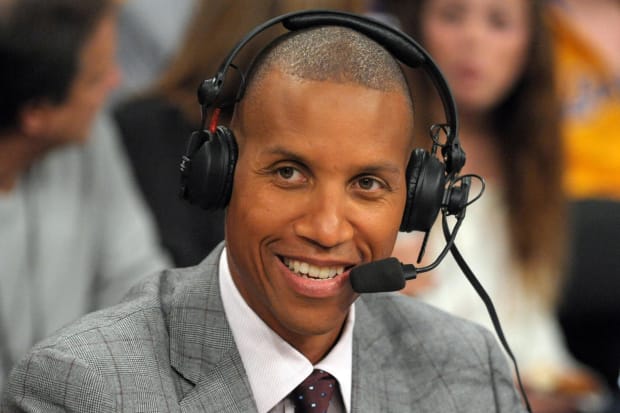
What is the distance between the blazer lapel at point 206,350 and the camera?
4.84 ft

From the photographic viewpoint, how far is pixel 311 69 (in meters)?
1.41

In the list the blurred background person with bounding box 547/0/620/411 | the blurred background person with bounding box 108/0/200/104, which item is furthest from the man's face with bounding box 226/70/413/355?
the blurred background person with bounding box 108/0/200/104

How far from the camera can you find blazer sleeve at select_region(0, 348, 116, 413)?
139cm

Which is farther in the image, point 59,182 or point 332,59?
Result: point 59,182

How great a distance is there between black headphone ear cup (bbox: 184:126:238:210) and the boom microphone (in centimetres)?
19

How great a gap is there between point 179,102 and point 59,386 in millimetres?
1661

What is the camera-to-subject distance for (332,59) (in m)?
1.41

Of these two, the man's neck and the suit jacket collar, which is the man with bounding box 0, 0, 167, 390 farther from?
the suit jacket collar

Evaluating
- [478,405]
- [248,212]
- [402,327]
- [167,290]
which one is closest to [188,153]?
[248,212]

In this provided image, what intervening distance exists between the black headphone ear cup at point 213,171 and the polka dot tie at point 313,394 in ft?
0.84

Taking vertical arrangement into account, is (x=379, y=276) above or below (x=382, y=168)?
below

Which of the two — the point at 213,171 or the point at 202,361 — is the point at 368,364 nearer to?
the point at 202,361

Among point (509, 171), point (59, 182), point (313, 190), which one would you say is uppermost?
point (313, 190)

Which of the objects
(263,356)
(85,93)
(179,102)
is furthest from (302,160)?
(179,102)
